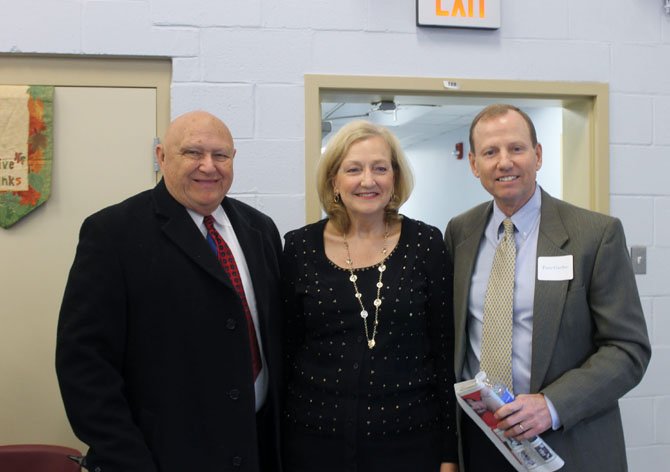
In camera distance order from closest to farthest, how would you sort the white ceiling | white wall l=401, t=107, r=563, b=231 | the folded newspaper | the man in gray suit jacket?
the folded newspaper → the man in gray suit jacket → the white ceiling → white wall l=401, t=107, r=563, b=231

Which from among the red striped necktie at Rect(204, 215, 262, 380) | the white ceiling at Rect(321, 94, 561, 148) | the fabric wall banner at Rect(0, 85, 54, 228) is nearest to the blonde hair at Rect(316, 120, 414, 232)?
the red striped necktie at Rect(204, 215, 262, 380)

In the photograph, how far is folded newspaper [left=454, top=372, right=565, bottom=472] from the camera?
1.37 meters

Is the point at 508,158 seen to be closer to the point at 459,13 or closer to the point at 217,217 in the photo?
the point at 217,217

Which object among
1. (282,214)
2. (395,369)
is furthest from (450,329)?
(282,214)

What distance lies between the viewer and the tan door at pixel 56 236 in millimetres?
2203

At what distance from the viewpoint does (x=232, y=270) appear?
1599 mm

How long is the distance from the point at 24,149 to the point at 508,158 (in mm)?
1722

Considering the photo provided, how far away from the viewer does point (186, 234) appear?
1.53 meters

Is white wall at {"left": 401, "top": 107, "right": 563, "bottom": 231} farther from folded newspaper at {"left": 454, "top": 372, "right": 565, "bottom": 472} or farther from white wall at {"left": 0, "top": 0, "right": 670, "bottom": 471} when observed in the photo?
folded newspaper at {"left": 454, "top": 372, "right": 565, "bottom": 472}

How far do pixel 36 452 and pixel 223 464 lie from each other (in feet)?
2.54

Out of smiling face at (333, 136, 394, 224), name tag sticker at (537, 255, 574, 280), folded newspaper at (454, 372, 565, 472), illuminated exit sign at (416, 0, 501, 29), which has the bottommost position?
folded newspaper at (454, 372, 565, 472)

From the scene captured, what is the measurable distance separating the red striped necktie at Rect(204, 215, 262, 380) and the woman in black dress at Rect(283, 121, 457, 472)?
121 millimetres

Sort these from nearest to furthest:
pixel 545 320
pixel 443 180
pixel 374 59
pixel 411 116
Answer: pixel 545 320, pixel 374 59, pixel 411 116, pixel 443 180

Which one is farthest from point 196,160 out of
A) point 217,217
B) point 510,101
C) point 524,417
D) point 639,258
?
point 639,258
